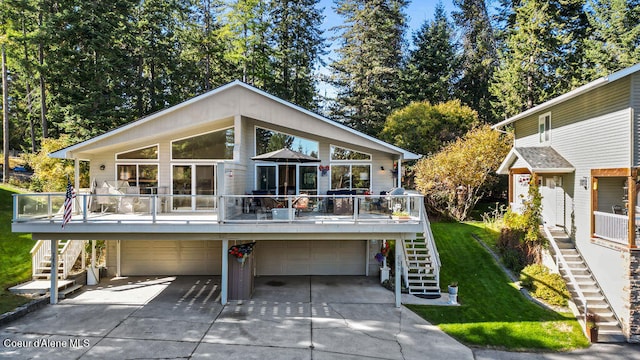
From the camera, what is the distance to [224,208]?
399 inches

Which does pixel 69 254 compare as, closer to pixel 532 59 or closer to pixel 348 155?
pixel 348 155

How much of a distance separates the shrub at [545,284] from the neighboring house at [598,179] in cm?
41

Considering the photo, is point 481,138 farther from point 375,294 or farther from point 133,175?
point 133,175

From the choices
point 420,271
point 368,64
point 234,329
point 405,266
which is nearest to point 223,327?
point 234,329

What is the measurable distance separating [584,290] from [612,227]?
222 cm

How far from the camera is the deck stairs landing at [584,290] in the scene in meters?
10.0

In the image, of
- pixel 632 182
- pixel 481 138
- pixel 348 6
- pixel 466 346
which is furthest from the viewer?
pixel 348 6

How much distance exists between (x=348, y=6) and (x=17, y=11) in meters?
24.4

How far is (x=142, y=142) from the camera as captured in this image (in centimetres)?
1348

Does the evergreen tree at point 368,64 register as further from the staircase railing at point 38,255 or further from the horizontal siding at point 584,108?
the staircase railing at point 38,255

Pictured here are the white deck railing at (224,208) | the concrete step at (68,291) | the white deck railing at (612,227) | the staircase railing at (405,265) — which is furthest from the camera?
the staircase railing at (405,265)

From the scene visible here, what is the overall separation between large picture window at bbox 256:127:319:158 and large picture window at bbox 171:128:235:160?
47.3 inches

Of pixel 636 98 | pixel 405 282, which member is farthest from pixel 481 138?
pixel 405 282

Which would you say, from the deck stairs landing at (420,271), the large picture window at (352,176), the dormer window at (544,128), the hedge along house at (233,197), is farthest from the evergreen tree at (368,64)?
the deck stairs landing at (420,271)
